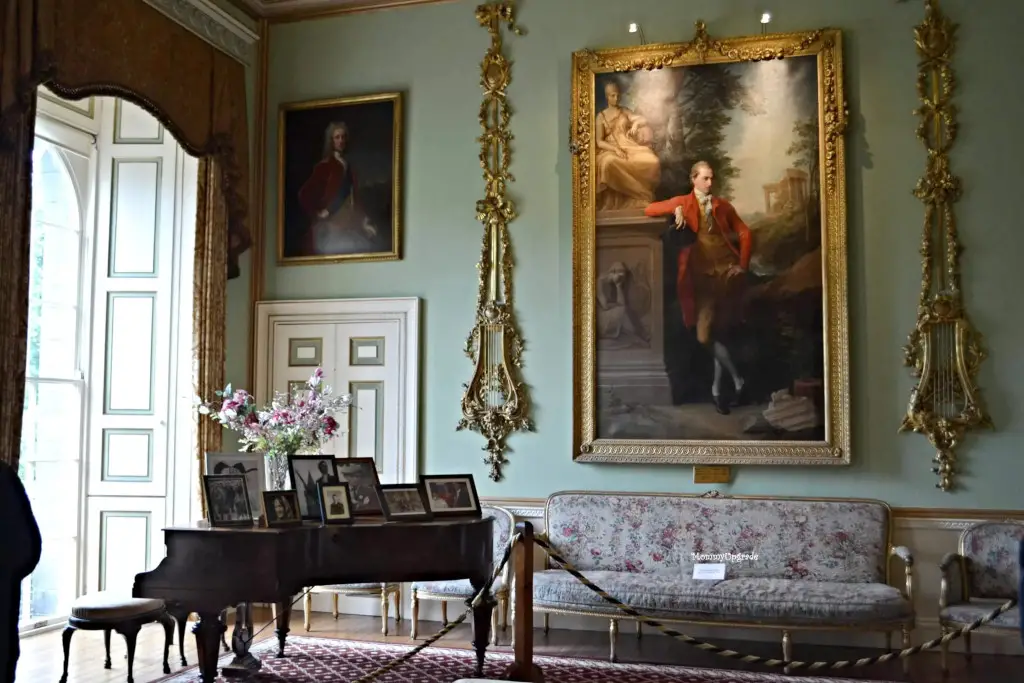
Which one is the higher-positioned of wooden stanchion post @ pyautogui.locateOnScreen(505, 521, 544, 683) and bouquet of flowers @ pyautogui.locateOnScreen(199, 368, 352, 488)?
bouquet of flowers @ pyautogui.locateOnScreen(199, 368, 352, 488)

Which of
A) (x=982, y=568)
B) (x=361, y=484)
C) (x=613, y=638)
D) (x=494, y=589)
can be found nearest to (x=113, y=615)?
(x=361, y=484)

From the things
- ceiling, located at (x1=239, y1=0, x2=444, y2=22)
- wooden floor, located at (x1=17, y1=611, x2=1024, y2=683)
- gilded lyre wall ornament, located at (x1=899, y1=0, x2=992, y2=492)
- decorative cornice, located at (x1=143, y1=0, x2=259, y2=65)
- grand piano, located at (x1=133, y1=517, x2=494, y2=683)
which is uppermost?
ceiling, located at (x1=239, y1=0, x2=444, y2=22)

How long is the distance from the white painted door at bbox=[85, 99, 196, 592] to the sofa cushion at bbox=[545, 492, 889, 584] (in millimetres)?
3073

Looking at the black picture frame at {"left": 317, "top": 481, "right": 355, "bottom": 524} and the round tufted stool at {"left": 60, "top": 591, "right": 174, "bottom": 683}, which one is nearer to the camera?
the black picture frame at {"left": 317, "top": 481, "right": 355, "bottom": 524}

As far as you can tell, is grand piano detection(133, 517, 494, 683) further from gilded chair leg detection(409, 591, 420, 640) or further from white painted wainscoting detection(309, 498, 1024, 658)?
white painted wainscoting detection(309, 498, 1024, 658)

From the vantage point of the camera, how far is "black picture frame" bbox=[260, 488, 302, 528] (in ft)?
16.5

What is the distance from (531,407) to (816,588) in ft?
8.13

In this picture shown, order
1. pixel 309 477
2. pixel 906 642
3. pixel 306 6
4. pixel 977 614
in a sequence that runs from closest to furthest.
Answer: pixel 309 477
pixel 977 614
pixel 906 642
pixel 306 6

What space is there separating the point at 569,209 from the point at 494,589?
294 centimetres

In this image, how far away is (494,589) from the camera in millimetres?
6660

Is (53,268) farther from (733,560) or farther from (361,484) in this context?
(733,560)

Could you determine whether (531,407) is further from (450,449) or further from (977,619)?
(977,619)

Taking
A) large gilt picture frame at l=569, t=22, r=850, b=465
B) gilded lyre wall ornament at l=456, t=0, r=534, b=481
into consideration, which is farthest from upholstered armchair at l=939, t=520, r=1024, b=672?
gilded lyre wall ornament at l=456, t=0, r=534, b=481

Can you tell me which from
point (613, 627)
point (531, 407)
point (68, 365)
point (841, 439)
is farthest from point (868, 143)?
point (68, 365)
